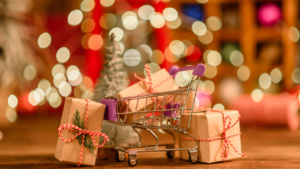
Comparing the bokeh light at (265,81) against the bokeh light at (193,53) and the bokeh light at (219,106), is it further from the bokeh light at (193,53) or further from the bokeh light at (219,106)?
the bokeh light at (193,53)

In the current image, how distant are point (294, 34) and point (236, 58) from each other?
2.63ft

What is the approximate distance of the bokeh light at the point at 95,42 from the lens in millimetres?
3043

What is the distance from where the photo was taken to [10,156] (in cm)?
133

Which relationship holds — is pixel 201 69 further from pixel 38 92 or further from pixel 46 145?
pixel 38 92

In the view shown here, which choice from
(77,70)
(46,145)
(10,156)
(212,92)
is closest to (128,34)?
(77,70)

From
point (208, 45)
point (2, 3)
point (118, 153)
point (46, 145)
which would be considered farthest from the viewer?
point (208, 45)

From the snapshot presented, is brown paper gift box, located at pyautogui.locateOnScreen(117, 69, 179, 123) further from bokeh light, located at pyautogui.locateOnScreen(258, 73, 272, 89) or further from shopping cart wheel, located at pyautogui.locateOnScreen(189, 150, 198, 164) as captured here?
bokeh light, located at pyautogui.locateOnScreen(258, 73, 272, 89)

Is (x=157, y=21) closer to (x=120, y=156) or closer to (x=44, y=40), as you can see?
(x=44, y=40)

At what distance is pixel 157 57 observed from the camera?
307 cm

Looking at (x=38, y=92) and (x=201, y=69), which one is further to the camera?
(x=38, y=92)

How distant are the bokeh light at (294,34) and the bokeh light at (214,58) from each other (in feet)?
3.11

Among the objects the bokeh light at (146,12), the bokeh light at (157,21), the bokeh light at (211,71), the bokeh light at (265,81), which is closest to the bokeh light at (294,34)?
the bokeh light at (265,81)

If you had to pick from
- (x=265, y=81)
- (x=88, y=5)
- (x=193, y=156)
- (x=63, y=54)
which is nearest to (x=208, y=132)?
(x=193, y=156)

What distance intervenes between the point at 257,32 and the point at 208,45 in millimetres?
683
